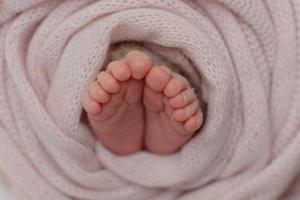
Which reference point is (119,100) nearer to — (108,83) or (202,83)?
(108,83)

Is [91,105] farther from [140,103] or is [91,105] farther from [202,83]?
[202,83]

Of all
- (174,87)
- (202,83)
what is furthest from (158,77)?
(202,83)

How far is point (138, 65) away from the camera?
681 mm

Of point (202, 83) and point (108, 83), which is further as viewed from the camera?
point (202, 83)

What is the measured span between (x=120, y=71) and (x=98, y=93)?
4cm

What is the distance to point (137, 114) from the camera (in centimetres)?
78

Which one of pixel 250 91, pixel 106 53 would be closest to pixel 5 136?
pixel 106 53

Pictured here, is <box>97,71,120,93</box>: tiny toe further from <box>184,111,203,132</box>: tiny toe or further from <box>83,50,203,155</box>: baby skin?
<box>184,111,203,132</box>: tiny toe

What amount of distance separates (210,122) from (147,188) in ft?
0.50

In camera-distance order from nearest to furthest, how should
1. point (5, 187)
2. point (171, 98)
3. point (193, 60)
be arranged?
point (171, 98) → point (193, 60) → point (5, 187)

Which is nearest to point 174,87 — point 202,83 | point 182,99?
point 182,99

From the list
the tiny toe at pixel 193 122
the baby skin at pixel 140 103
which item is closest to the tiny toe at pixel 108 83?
the baby skin at pixel 140 103

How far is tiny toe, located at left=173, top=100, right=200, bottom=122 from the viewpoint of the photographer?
0.71 metres

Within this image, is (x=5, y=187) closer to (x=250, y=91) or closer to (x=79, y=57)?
(x=79, y=57)
